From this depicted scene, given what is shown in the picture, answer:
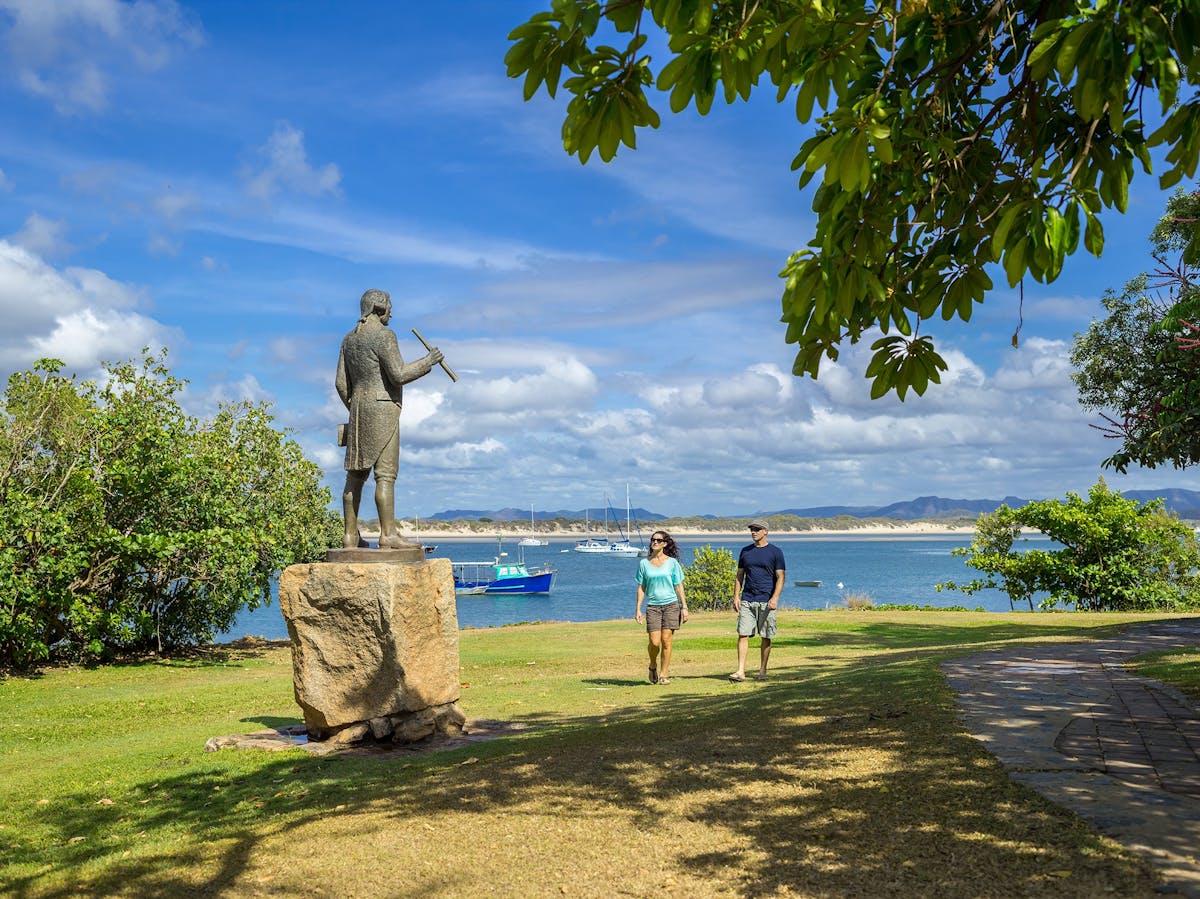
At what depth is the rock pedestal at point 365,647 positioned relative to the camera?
358 inches

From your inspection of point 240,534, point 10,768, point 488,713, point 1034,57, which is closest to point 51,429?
point 240,534

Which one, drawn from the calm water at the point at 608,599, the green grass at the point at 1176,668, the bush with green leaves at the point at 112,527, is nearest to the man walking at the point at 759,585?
the green grass at the point at 1176,668

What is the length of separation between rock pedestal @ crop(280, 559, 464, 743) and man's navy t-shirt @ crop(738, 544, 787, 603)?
4249mm

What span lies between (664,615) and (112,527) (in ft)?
35.9

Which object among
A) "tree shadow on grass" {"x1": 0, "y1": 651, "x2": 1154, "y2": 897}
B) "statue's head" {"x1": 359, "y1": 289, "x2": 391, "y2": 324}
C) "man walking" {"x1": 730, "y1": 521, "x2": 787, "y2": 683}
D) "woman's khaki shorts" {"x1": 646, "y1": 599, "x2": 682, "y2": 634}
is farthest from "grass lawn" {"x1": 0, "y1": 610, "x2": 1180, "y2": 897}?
"statue's head" {"x1": 359, "y1": 289, "x2": 391, "y2": 324}

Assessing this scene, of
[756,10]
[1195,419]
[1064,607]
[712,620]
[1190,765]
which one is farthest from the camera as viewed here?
[1064,607]

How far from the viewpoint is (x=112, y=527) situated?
56.3 feet

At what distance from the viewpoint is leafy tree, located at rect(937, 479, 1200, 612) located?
89.4 feet

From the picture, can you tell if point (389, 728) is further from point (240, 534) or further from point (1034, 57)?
point (240, 534)

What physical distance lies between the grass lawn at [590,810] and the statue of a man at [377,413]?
8.66 ft

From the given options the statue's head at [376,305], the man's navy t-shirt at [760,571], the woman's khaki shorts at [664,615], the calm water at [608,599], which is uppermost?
the statue's head at [376,305]

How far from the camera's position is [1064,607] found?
29125 millimetres

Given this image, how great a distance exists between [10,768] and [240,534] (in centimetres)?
909

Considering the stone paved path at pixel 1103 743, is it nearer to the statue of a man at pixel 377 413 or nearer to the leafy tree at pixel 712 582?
the statue of a man at pixel 377 413
